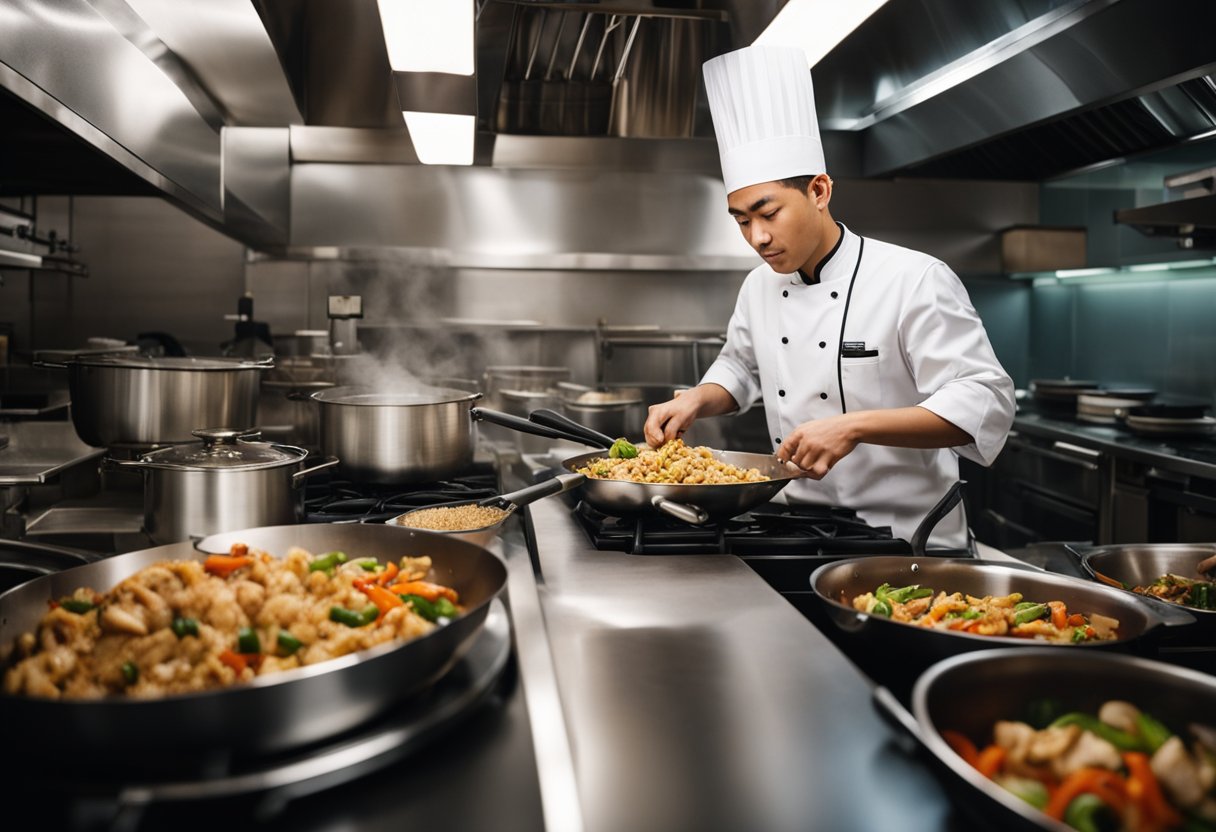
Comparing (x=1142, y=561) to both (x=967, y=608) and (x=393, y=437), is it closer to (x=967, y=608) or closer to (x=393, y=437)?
(x=967, y=608)

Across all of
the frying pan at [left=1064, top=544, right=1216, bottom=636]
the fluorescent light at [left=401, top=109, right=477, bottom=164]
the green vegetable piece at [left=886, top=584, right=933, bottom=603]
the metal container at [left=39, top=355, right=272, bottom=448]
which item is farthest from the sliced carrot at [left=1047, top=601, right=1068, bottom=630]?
the fluorescent light at [left=401, top=109, right=477, bottom=164]

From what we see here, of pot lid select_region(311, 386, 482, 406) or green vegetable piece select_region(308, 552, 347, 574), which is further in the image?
pot lid select_region(311, 386, 482, 406)

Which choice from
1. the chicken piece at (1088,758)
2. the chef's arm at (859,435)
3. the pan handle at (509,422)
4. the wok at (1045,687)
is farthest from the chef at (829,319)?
Answer: the chicken piece at (1088,758)

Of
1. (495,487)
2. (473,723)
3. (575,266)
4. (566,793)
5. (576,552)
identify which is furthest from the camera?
(575,266)

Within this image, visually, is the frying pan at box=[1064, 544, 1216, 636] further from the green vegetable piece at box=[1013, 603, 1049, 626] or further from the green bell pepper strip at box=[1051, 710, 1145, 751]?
the green bell pepper strip at box=[1051, 710, 1145, 751]

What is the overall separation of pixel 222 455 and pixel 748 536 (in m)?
1.00

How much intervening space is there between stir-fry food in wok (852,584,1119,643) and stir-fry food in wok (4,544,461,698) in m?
0.65

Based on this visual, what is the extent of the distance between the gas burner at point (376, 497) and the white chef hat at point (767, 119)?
1085 millimetres

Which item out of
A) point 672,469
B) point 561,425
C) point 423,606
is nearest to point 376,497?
point 561,425

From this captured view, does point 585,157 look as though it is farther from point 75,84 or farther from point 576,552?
point 576,552

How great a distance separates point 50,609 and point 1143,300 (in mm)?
Answer: 5223

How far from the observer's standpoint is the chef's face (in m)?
2.20

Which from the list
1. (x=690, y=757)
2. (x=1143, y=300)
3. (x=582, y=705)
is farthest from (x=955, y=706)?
(x=1143, y=300)

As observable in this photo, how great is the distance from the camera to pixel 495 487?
2152mm
